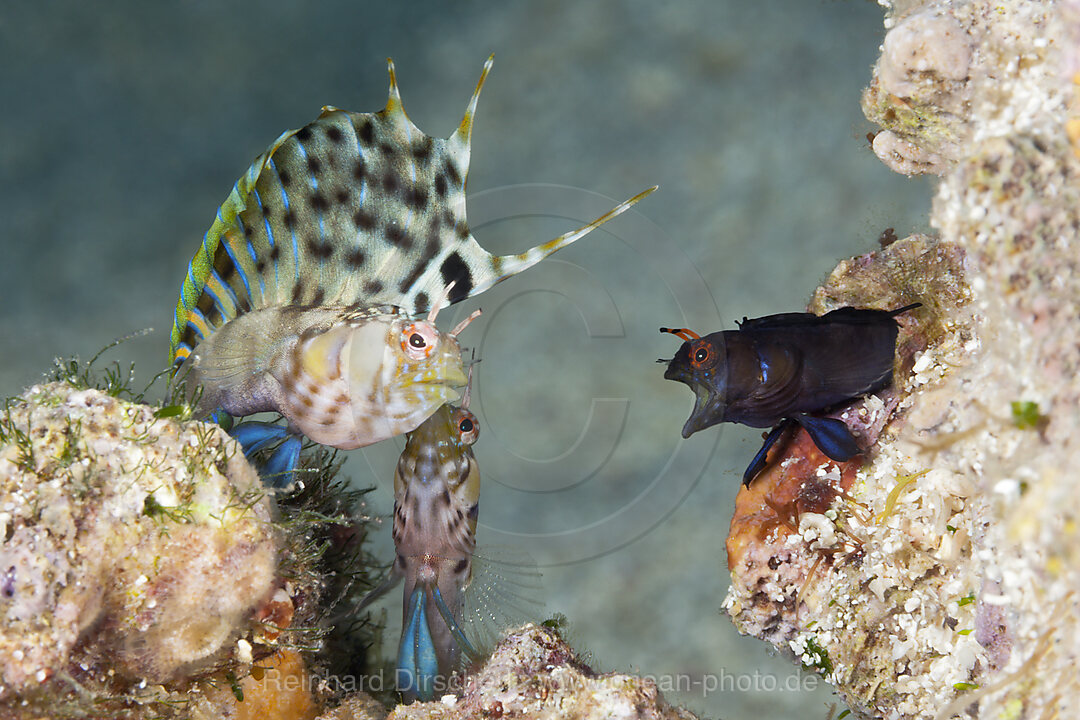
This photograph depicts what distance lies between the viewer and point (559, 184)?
245cm

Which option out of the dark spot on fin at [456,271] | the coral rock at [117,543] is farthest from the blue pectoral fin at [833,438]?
the coral rock at [117,543]

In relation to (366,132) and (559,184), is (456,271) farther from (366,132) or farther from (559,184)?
(559,184)

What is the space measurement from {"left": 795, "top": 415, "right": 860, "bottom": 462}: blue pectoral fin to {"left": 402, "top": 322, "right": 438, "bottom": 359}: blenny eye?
3.23ft

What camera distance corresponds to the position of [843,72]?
13.4 feet

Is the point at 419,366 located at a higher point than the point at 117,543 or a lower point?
higher

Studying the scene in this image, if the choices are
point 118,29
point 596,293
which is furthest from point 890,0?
point 118,29

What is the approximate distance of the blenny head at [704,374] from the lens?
5.25 feet

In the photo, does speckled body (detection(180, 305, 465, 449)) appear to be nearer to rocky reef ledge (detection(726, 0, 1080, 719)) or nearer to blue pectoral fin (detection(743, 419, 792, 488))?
blue pectoral fin (detection(743, 419, 792, 488))

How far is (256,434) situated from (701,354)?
3.93 feet

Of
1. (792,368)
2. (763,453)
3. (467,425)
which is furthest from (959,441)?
(467,425)

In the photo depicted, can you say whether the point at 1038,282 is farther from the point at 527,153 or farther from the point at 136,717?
the point at 527,153

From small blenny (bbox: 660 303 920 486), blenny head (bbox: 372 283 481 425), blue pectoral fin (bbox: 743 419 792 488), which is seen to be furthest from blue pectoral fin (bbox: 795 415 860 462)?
blenny head (bbox: 372 283 481 425)

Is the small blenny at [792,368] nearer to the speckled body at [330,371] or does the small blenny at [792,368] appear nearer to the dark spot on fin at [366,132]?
the speckled body at [330,371]

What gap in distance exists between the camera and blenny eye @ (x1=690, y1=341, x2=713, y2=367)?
5.24 feet
